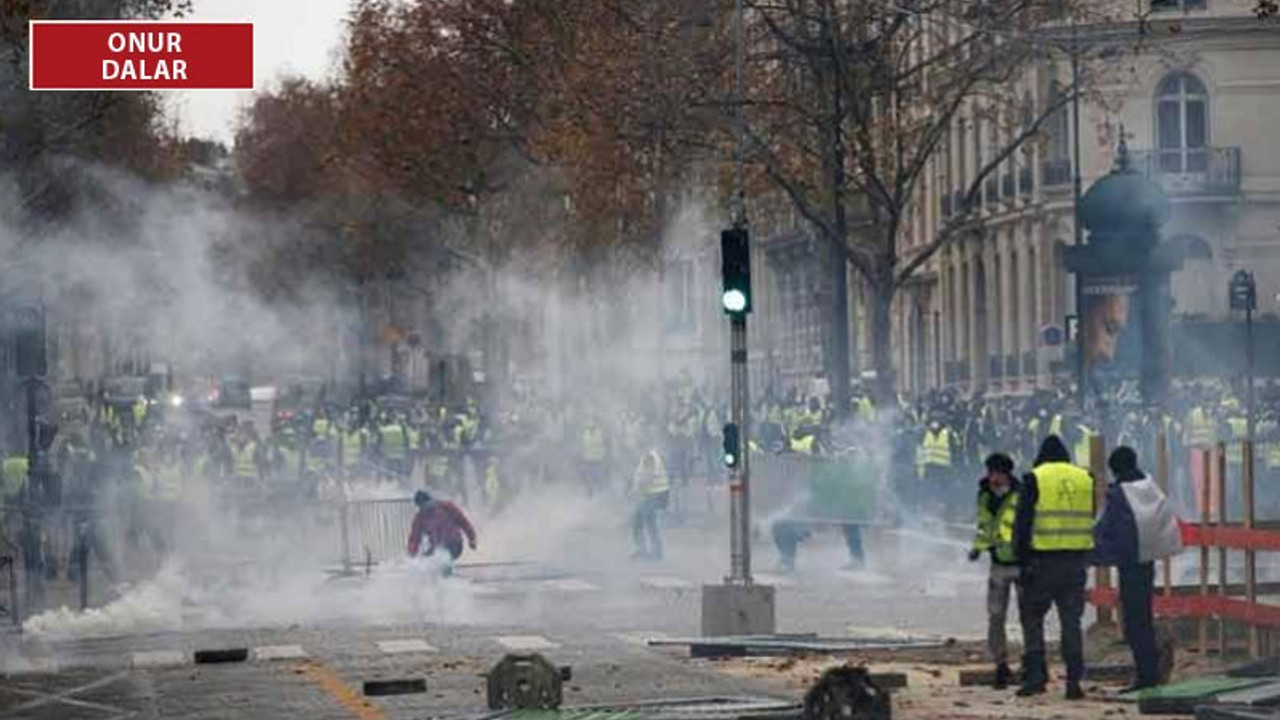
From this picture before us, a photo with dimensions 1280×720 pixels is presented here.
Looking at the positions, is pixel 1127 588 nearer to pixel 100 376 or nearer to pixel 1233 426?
pixel 1233 426

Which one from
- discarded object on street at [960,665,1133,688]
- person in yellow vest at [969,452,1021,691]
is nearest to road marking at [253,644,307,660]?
discarded object on street at [960,665,1133,688]

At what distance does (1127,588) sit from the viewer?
86.0 ft

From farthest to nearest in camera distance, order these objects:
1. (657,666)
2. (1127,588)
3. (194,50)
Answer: (194,50), (657,666), (1127,588)

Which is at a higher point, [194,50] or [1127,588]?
[194,50]

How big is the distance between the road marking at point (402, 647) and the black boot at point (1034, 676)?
938 cm

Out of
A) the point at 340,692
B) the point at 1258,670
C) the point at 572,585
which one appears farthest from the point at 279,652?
the point at 572,585

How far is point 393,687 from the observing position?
28375 millimetres

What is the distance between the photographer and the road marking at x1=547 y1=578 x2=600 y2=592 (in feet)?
153

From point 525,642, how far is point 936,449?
67.2 feet

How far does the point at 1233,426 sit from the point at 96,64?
1652cm

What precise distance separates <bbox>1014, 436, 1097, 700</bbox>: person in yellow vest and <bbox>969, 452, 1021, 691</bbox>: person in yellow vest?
18.0 inches

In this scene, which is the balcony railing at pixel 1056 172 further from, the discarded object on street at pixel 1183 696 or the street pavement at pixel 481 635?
the discarded object on street at pixel 1183 696

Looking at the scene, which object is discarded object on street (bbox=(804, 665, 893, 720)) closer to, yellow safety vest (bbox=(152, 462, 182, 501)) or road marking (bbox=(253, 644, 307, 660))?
road marking (bbox=(253, 644, 307, 660))

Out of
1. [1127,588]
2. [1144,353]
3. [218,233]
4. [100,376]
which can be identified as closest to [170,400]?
[100,376]
